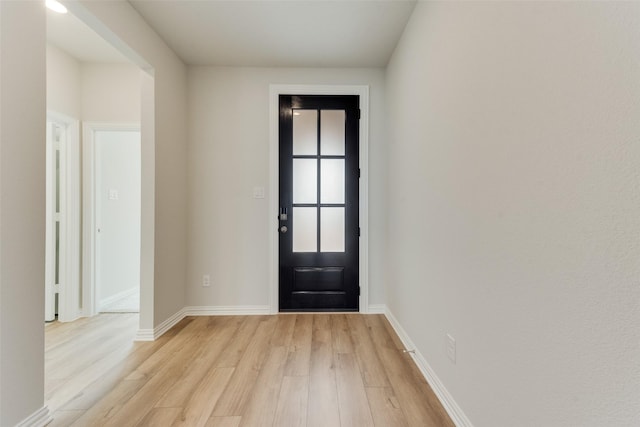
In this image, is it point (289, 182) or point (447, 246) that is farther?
point (289, 182)

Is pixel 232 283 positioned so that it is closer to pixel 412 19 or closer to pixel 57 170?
pixel 57 170

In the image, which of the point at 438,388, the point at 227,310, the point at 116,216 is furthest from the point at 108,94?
the point at 438,388

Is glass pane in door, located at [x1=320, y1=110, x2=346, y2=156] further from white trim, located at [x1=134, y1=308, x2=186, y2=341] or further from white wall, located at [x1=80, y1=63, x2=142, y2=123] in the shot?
white trim, located at [x1=134, y1=308, x2=186, y2=341]

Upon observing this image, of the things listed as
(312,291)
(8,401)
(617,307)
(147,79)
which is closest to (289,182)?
(312,291)

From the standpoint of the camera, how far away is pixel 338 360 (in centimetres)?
196

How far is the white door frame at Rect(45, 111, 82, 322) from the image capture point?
2.72 meters

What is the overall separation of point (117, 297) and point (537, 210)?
404cm

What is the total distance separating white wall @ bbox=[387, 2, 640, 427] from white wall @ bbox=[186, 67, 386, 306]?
159 cm

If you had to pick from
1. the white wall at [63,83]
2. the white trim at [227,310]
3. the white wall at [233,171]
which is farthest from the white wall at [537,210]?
the white wall at [63,83]

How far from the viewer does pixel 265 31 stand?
7.55 feet

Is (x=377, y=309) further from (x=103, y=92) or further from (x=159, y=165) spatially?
(x=103, y=92)

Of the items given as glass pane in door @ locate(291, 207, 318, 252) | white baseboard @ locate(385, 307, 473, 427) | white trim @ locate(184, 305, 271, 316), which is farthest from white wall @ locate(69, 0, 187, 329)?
white baseboard @ locate(385, 307, 473, 427)

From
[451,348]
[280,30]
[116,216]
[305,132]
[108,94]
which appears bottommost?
[451,348]

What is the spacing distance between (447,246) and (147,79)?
2.65 metres
